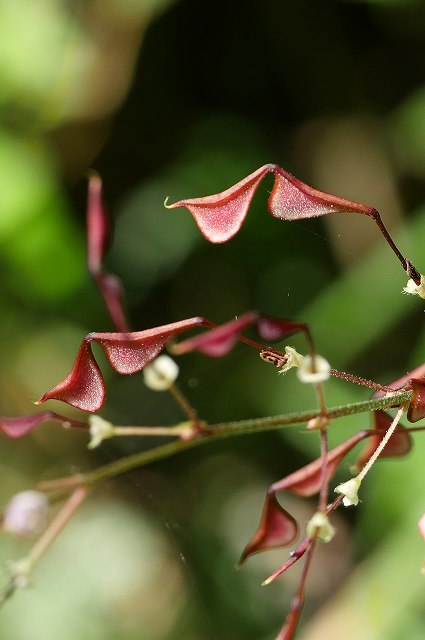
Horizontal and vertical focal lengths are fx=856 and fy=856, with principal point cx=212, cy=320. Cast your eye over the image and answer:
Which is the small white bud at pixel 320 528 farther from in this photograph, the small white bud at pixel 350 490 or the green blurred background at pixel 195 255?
the green blurred background at pixel 195 255

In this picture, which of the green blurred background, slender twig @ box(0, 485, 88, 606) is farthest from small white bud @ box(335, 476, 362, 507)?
the green blurred background

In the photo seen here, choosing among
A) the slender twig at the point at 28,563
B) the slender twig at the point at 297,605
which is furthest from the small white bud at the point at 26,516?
the slender twig at the point at 297,605

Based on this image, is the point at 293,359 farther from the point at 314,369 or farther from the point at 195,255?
the point at 195,255

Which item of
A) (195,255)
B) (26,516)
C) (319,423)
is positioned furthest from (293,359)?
(195,255)

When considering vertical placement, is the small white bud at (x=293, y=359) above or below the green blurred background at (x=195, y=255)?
above

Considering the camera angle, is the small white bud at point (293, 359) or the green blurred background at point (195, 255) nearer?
the small white bud at point (293, 359)

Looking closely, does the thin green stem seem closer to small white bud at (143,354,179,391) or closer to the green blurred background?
small white bud at (143,354,179,391)
